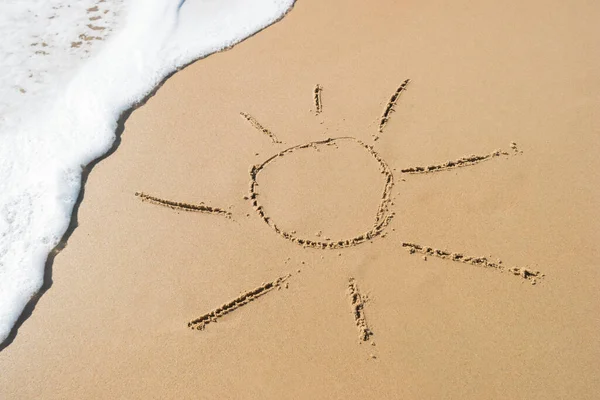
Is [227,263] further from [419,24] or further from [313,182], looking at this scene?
[419,24]

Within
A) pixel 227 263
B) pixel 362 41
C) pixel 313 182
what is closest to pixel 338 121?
pixel 313 182

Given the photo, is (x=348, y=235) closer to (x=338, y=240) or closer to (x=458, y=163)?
(x=338, y=240)

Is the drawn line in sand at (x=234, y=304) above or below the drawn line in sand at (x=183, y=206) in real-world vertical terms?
below

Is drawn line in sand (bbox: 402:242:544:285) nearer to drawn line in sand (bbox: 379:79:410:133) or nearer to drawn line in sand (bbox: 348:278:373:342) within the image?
drawn line in sand (bbox: 348:278:373:342)

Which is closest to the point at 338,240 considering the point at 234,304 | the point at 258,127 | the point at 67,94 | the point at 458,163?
the point at 234,304

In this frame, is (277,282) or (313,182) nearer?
(277,282)

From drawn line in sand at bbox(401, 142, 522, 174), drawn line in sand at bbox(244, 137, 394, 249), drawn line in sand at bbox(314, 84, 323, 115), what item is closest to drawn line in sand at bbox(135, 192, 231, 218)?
drawn line in sand at bbox(244, 137, 394, 249)

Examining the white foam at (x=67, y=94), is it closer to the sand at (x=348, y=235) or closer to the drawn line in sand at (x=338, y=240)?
the sand at (x=348, y=235)

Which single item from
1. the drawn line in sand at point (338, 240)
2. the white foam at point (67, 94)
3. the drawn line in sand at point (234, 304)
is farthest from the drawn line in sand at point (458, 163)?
the white foam at point (67, 94)
